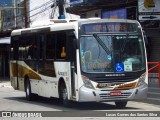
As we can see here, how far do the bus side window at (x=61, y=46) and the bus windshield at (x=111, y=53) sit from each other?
1221 millimetres

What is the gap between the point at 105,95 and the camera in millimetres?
16062

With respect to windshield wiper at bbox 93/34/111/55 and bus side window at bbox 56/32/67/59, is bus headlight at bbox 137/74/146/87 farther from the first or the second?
bus side window at bbox 56/32/67/59

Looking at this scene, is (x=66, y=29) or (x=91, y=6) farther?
(x=91, y=6)

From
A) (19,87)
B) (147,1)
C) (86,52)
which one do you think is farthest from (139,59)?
(147,1)

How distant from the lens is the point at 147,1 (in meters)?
29.3

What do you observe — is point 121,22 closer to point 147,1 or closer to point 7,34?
point 147,1

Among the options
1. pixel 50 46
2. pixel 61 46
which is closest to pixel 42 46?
pixel 50 46

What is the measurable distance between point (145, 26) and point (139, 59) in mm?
14308

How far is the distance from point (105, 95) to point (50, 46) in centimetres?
362

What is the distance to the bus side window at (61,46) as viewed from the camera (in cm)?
1725

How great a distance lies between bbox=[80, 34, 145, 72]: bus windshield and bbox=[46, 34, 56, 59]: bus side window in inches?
92.7

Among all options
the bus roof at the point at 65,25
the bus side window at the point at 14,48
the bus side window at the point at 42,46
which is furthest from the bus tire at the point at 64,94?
the bus side window at the point at 14,48

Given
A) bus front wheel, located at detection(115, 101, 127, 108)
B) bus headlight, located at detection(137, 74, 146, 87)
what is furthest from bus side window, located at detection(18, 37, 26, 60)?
bus headlight, located at detection(137, 74, 146, 87)

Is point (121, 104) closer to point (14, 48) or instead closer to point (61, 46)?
point (61, 46)
